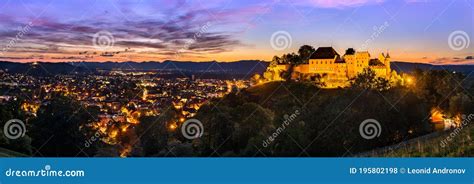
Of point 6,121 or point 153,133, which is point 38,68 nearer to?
point 153,133

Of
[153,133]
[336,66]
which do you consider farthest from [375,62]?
[153,133]

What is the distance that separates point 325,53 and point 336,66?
3.91 meters

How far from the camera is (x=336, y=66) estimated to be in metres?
73.7

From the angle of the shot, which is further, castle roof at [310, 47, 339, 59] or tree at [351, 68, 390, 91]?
castle roof at [310, 47, 339, 59]

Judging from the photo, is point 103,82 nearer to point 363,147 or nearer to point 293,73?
point 293,73

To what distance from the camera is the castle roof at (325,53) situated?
75.6 metres

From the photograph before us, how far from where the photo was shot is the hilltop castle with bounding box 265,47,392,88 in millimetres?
70000

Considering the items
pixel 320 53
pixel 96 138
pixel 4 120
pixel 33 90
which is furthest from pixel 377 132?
pixel 320 53

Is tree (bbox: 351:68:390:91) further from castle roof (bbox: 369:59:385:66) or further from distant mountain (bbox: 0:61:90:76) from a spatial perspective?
distant mountain (bbox: 0:61:90:76)

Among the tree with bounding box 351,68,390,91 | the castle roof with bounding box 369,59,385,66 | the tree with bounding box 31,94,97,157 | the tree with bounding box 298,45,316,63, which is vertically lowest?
the tree with bounding box 31,94,97,157

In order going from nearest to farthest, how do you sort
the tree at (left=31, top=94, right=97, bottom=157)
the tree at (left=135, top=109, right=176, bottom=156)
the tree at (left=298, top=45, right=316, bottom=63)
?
Result: the tree at (left=31, top=94, right=97, bottom=157) < the tree at (left=135, top=109, right=176, bottom=156) < the tree at (left=298, top=45, right=316, bottom=63)

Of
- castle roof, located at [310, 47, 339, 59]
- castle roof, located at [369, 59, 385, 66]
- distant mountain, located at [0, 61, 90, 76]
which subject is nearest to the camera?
distant mountain, located at [0, 61, 90, 76]

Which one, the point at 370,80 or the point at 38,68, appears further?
the point at 370,80

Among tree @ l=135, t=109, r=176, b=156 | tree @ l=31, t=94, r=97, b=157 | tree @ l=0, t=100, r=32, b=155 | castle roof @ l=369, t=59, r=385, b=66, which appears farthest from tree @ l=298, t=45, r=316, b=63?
tree @ l=0, t=100, r=32, b=155
